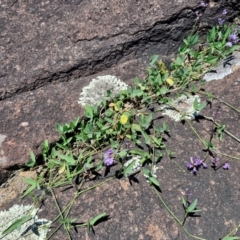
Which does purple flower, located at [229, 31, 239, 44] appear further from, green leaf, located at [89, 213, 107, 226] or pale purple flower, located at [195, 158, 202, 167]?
green leaf, located at [89, 213, 107, 226]

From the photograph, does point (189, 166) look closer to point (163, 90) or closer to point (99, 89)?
point (163, 90)

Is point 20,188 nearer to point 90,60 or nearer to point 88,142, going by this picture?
point 88,142

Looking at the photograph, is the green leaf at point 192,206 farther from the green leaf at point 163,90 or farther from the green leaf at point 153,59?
the green leaf at point 153,59

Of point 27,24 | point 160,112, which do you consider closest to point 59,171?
point 160,112

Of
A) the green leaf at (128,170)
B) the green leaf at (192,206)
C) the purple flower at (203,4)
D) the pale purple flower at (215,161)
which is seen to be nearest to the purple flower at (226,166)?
the pale purple flower at (215,161)

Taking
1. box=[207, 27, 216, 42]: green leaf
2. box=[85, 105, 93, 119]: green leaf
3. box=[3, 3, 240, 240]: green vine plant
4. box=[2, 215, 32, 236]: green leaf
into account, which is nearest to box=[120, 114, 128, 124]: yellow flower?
box=[3, 3, 240, 240]: green vine plant

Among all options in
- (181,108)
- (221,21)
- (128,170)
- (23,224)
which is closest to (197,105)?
(181,108)

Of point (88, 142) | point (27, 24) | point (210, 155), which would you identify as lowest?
point (210, 155)
